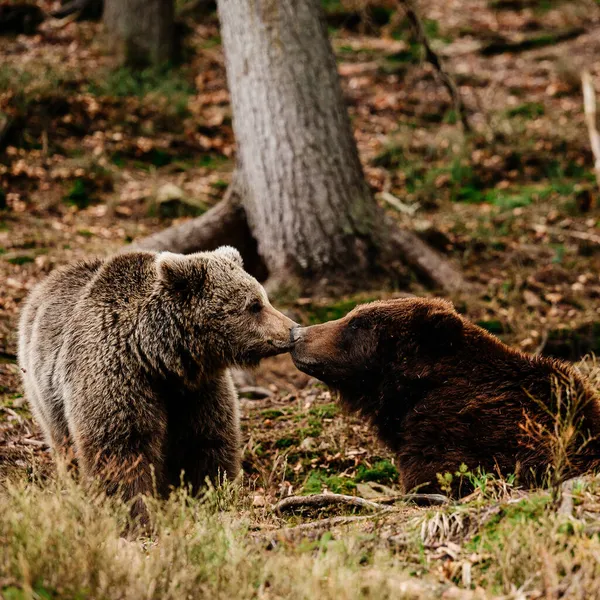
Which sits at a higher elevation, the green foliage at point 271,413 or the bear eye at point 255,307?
the bear eye at point 255,307

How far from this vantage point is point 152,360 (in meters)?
4.91

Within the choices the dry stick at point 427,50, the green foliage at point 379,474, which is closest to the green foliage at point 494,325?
the green foliage at point 379,474

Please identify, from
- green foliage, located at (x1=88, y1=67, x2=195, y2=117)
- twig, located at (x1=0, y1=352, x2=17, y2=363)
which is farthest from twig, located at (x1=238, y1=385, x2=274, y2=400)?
green foliage, located at (x1=88, y1=67, x2=195, y2=117)

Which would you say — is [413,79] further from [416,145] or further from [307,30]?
[307,30]

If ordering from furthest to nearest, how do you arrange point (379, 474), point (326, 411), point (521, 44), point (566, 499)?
1. point (521, 44)
2. point (326, 411)
3. point (379, 474)
4. point (566, 499)

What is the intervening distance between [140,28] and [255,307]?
35.1 feet

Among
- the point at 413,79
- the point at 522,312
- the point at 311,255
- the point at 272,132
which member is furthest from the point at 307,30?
the point at 413,79

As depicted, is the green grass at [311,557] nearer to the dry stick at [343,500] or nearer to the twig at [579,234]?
the dry stick at [343,500]

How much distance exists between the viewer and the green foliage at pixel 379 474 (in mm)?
5625

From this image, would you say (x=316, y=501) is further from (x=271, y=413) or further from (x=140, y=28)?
(x=140, y=28)

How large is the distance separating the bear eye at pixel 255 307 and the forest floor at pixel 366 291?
1140 millimetres

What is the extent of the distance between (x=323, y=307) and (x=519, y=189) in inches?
191

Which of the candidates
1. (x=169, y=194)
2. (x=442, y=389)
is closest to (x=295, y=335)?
(x=442, y=389)

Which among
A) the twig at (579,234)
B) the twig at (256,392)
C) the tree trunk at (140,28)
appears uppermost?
the tree trunk at (140,28)
